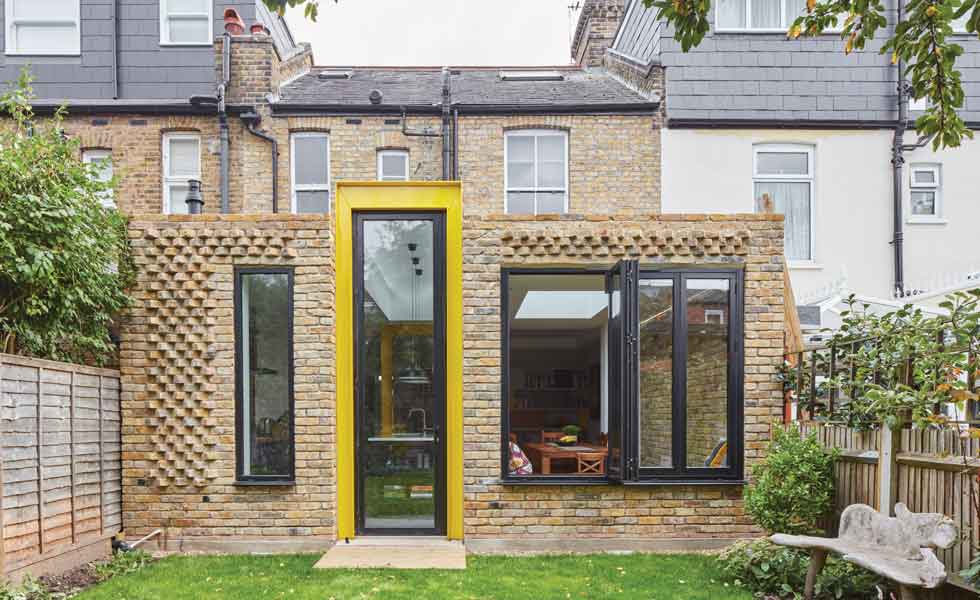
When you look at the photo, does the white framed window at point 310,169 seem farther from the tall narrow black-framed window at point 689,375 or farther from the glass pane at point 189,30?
the tall narrow black-framed window at point 689,375

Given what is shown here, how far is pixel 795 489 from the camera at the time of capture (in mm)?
5457

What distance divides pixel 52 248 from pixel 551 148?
296 inches

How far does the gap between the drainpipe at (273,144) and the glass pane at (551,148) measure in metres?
4.11

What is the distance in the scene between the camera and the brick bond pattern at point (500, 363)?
656 cm

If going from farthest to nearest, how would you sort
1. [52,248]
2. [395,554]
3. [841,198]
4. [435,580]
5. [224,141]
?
1. [841,198]
2. [224,141]
3. [395,554]
4. [435,580]
5. [52,248]

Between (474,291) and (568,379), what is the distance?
10283 millimetres

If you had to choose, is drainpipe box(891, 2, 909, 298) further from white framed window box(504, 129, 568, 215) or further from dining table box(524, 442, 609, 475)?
dining table box(524, 442, 609, 475)

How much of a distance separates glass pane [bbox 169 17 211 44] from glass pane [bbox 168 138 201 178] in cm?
176

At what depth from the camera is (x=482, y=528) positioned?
6.54m

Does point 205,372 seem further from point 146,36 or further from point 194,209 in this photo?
point 146,36

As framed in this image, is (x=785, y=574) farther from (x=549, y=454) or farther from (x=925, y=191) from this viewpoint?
(x=925, y=191)

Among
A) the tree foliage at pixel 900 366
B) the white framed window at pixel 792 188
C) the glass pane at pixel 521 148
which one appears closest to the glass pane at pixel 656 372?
the tree foliage at pixel 900 366

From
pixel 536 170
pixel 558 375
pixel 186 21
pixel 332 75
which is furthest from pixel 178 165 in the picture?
pixel 558 375

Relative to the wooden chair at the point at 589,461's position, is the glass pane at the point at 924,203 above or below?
above
